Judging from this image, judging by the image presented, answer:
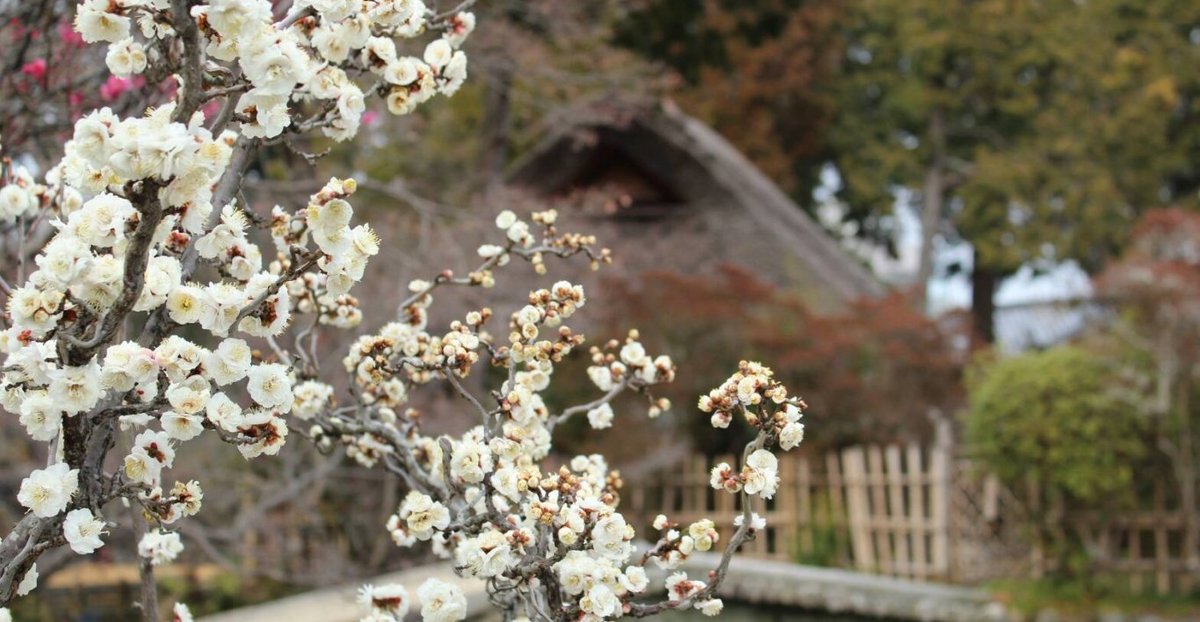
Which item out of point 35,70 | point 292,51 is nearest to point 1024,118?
point 35,70

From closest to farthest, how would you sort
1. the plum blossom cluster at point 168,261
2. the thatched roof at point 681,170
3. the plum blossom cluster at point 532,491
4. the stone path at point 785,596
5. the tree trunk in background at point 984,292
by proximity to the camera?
1. the plum blossom cluster at point 168,261
2. the plum blossom cluster at point 532,491
3. the stone path at point 785,596
4. the thatched roof at point 681,170
5. the tree trunk in background at point 984,292

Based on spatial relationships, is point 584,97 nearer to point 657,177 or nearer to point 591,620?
point 657,177

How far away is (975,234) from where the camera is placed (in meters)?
17.4

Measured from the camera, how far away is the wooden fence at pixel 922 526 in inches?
308

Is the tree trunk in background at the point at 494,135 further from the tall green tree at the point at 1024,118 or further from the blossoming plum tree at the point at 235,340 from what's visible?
the tall green tree at the point at 1024,118

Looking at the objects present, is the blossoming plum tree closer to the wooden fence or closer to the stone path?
the stone path

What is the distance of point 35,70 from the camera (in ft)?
11.7

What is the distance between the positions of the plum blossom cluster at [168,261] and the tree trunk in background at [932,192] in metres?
16.4

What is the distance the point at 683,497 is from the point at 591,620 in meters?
8.43

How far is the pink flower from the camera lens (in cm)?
357

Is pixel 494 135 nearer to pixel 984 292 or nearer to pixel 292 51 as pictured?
pixel 292 51

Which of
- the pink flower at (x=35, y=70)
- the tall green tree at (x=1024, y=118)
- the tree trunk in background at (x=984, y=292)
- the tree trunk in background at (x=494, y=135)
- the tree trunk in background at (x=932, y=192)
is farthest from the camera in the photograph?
the tree trunk in background at (x=984, y=292)

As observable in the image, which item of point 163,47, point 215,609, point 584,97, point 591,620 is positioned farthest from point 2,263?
point 215,609

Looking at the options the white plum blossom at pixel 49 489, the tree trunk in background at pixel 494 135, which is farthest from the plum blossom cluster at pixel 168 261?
the tree trunk in background at pixel 494 135
